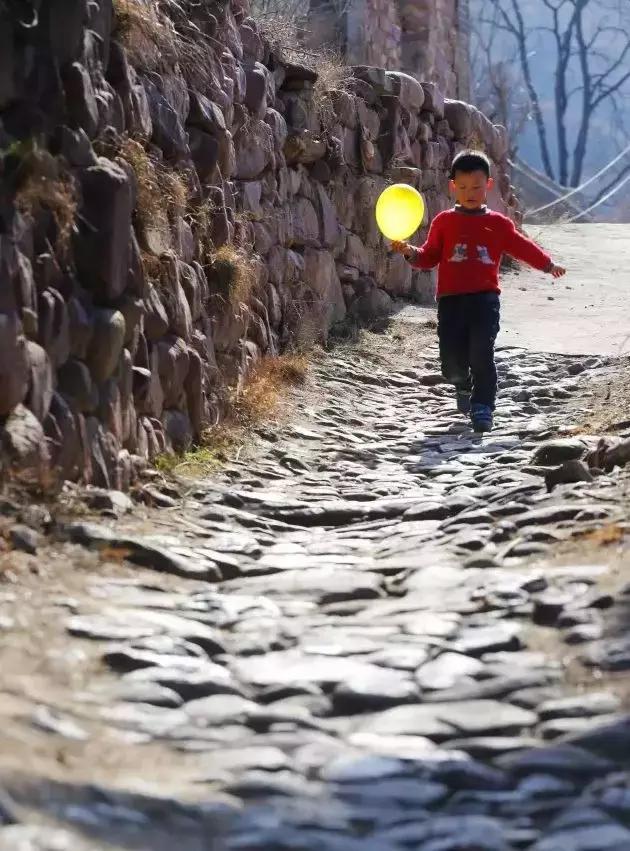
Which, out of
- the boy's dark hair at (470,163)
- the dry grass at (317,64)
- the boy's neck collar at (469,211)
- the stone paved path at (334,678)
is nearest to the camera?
the stone paved path at (334,678)

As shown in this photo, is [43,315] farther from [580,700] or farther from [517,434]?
[517,434]

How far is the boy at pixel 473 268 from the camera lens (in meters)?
5.78

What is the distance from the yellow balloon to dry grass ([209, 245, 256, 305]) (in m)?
0.81

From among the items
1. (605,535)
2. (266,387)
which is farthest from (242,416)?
(605,535)

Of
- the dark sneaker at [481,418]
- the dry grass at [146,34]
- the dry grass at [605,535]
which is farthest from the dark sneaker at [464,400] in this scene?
the dry grass at [605,535]

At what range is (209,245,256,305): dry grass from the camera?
5.47m

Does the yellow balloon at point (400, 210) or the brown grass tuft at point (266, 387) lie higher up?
the yellow balloon at point (400, 210)

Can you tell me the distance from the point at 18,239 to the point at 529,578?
1.74 meters

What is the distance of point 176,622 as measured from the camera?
292 centimetres

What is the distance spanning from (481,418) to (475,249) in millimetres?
820

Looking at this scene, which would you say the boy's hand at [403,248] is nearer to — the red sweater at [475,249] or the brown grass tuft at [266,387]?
the red sweater at [475,249]

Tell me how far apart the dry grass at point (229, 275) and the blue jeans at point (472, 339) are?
100cm

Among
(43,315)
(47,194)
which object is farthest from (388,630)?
(47,194)

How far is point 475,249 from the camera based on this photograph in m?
5.83
